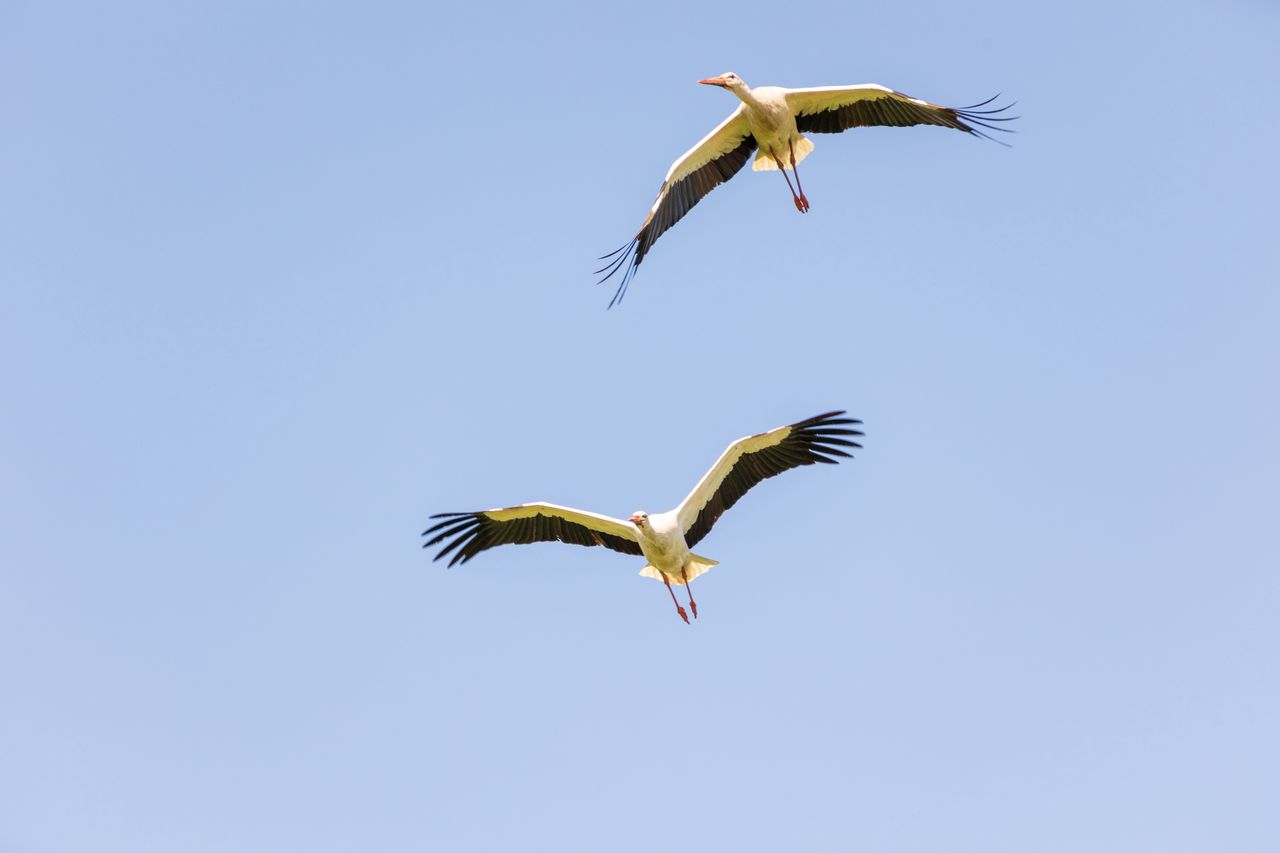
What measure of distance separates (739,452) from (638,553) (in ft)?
5.69

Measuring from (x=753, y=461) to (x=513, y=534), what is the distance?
2.55m

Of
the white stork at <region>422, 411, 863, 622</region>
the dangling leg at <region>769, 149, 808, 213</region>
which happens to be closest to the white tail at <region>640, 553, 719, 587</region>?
the white stork at <region>422, 411, 863, 622</region>

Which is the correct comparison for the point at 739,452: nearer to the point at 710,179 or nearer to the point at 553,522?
the point at 553,522

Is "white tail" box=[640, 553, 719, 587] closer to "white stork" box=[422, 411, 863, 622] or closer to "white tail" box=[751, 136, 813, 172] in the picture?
"white stork" box=[422, 411, 863, 622]

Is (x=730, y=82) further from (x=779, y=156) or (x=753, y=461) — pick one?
(x=753, y=461)

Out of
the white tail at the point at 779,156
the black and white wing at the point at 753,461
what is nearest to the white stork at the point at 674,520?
the black and white wing at the point at 753,461

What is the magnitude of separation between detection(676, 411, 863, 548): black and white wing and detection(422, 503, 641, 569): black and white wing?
686mm

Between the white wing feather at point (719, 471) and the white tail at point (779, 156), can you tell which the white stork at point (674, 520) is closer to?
the white wing feather at point (719, 471)

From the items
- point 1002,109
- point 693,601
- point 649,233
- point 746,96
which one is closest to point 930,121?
point 1002,109

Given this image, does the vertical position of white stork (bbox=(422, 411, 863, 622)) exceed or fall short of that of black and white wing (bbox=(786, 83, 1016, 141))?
it falls short

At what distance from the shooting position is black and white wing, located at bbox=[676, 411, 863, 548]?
1269 cm

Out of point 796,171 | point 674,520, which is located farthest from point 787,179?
point 674,520

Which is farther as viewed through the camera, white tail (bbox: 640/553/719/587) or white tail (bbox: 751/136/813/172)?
white tail (bbox: 751/136/813/172)

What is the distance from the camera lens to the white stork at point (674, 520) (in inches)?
503
